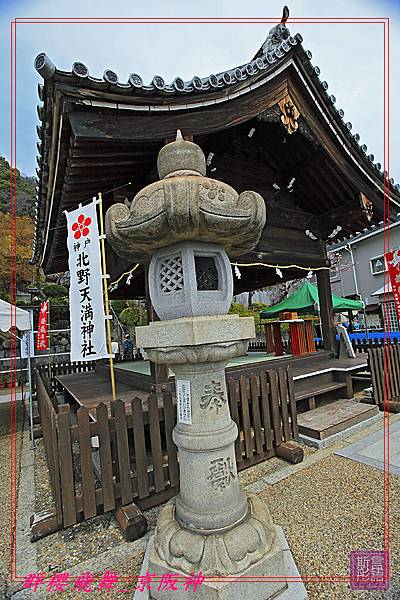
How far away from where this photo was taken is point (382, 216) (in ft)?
24.3

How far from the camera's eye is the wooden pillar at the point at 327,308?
25.0 feet

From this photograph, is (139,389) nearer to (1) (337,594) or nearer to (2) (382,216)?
(1) (337,594)

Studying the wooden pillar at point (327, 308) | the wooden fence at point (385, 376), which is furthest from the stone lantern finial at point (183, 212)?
the wooden pillar at point (327, 308)

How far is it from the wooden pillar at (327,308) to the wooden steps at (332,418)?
1.93 metres

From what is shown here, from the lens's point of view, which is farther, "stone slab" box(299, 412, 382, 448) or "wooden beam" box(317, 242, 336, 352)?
"wooden beam" box(317, 242, 336, 352)

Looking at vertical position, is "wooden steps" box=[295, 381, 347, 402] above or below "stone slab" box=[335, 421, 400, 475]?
above

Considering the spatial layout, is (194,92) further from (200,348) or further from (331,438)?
(331,438)

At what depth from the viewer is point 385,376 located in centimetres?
620

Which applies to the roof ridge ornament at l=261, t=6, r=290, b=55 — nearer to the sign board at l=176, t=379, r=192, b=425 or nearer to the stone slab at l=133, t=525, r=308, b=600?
the sign board at l=176, t=379, r=192, b=425

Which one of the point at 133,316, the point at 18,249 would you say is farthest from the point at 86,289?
the point at 18,249

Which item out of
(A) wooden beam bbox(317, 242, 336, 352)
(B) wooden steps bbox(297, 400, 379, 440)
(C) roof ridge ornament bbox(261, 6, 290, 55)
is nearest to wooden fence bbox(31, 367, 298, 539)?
(B) wooden steps bbox(297, 400, 379, 440)

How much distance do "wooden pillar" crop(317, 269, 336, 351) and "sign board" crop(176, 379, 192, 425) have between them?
618 cm

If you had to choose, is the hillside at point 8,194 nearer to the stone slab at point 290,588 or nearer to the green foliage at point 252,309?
the green foliage at point 252,309

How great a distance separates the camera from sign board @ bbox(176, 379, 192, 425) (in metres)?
2.29
